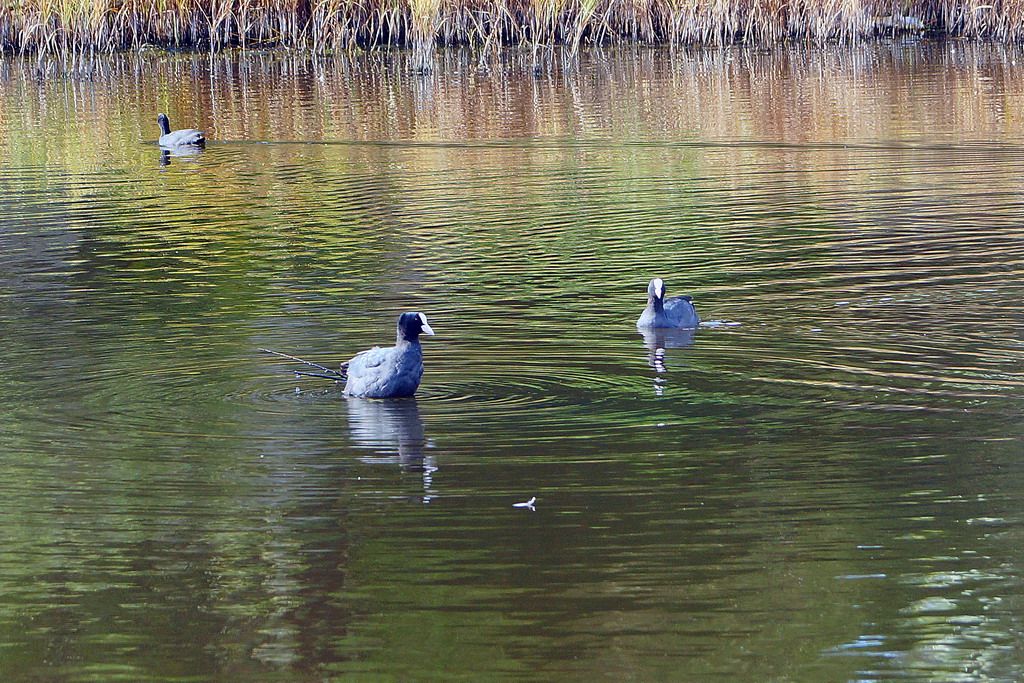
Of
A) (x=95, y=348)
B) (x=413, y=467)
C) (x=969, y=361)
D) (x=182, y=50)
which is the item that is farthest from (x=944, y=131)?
(x=182, y=50)

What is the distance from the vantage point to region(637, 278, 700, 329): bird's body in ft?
36.3

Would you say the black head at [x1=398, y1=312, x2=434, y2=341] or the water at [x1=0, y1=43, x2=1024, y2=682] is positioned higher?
the black head at [x1=398, y1=312, x2=434, y2=341]

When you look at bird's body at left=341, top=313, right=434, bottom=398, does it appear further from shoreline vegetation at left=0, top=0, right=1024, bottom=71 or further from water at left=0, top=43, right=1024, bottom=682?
shoreline vegetation at left=0, top=0, right=1024, bottom=71

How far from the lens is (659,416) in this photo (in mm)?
8930

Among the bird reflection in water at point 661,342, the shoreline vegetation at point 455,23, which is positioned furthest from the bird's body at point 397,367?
the shoreline vegetation at point 455,23

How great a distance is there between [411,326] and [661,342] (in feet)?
6.92

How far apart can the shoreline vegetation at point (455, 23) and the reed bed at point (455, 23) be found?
0.03m

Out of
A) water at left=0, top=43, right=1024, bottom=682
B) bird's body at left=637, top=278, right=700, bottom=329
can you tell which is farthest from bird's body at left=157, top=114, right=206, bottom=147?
bird's body at left=637, top=278, right=700, bottom=329

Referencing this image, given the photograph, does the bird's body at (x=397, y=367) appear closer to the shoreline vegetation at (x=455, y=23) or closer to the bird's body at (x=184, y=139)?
the bird's body at (x=184, y=139)

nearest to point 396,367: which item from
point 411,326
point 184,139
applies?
point 411,326

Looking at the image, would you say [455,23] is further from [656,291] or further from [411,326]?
[411,326]

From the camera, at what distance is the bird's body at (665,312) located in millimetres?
11070

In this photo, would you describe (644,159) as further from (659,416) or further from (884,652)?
(884,652)

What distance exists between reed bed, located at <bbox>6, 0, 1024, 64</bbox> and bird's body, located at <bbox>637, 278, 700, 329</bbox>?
25.5 metres
